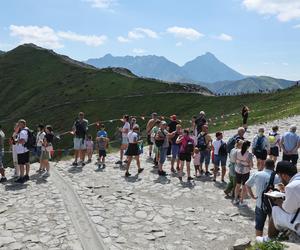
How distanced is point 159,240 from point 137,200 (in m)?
3.83

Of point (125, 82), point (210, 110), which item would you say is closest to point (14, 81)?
point (125, 82)

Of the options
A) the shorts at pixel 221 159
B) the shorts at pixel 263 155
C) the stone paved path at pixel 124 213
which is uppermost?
the shorts at pixel 263 155

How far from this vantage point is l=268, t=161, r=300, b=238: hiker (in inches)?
353

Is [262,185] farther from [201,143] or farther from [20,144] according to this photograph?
[20,144]

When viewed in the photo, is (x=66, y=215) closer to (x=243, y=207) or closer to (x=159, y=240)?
(x=159, y=240)

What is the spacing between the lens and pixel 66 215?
47.4ft

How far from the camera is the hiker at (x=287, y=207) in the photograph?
29.4 feet

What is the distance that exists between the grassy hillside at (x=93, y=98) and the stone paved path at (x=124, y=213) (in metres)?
22.1

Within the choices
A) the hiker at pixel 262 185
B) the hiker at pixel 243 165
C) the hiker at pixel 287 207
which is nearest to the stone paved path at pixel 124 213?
the hiker at pixel 243 165

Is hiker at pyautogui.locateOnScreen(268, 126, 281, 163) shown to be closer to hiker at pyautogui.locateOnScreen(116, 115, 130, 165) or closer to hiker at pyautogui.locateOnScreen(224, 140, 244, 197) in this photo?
hiker at pyautogui.locateOnScreen(224, 140, 244, 197)

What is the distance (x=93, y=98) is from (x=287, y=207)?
239 ft

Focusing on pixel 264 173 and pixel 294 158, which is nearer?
pixel 264 173

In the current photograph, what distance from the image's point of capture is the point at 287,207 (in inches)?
361

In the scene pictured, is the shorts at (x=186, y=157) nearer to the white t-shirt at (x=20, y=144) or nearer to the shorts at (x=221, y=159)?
the shorts at (x=221, y=159)
